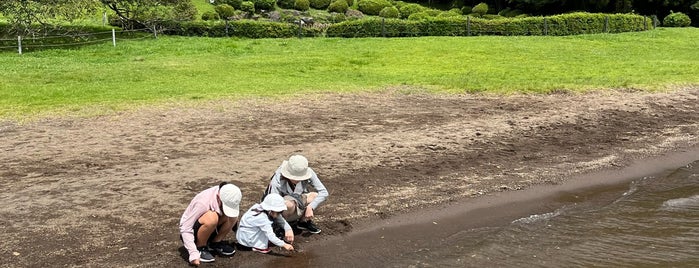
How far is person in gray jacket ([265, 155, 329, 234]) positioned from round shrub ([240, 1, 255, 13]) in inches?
1672

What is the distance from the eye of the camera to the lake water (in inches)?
312

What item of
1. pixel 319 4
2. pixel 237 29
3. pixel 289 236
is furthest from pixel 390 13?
pixel 289 236

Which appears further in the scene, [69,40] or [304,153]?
[69,40]

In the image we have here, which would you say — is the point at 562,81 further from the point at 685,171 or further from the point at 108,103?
the point at 108,103

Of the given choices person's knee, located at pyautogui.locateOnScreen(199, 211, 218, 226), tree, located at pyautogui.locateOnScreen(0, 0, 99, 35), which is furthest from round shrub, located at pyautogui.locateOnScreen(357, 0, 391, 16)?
person's knee, located at pyautogui.locateOnScreen(199, 211, 218, 226)

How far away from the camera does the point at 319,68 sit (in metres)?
24.2

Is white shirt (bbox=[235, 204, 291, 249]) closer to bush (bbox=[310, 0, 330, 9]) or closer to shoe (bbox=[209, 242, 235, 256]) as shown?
shoe (bbox=[209, 242, 235, 256])

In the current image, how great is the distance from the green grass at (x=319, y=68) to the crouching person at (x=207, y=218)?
9.55 metres

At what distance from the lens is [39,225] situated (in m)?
8.66

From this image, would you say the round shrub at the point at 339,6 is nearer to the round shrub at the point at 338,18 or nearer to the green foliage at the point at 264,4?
the round shrub at the point at 338,18

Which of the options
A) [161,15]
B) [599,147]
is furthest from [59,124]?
[161,15]

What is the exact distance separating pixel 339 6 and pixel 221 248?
46.6m

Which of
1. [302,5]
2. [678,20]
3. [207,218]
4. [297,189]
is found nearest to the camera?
[207,218]

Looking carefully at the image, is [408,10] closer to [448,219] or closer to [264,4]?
[264,4]
